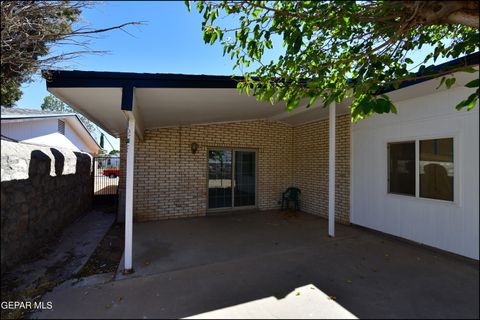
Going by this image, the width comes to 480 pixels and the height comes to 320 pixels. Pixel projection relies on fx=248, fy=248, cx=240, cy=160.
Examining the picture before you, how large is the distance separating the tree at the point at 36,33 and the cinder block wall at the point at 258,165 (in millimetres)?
2440

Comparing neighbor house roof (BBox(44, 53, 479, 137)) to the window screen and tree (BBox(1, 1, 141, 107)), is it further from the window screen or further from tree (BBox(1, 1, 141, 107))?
the window screen

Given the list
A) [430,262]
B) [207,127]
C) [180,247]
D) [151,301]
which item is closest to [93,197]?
[207,127]

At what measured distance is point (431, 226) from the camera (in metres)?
4.29

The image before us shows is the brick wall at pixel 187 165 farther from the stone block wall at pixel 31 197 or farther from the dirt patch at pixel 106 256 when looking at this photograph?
the stone block wall at pixel 31 197

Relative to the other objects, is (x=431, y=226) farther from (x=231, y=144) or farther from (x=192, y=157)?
(x=192, y=157)

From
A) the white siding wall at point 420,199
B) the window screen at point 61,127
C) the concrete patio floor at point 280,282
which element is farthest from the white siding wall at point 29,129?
the white siding wall at point 420,199

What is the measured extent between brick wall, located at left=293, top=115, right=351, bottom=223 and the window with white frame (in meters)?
1.13

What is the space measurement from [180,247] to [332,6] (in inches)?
164

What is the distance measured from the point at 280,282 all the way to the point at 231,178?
4377mm

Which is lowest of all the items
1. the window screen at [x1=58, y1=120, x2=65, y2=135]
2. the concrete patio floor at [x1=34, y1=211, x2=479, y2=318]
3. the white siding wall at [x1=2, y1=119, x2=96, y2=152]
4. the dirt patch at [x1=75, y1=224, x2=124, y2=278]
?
the dirt patch at [x1=75, y1=224, x2=124, y2=278]

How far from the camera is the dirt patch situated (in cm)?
355

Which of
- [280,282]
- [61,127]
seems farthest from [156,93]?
[61,127]

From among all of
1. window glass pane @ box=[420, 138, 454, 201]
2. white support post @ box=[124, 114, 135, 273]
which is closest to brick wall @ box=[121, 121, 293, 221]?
white support post @ box=[124, 114, 135, 273]

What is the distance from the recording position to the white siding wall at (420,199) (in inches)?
147
